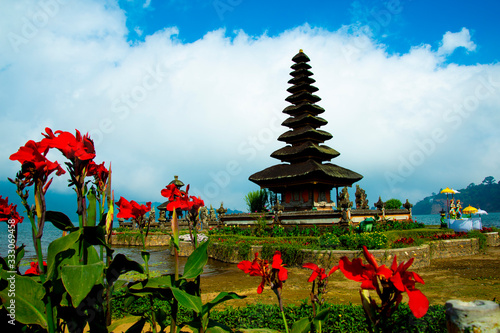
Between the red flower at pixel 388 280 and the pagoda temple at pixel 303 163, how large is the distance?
72.2ft

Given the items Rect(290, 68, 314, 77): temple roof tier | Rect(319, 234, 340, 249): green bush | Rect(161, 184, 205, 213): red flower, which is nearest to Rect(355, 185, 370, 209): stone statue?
Rect(290, 68, 314, 77): temple roof tier

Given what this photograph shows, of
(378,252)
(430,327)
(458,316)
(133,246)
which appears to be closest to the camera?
(458,316)

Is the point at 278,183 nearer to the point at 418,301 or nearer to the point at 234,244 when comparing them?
the point at 234,244

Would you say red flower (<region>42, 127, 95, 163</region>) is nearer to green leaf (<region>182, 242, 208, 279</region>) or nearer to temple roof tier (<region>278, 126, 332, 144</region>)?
green leaf (<region>182, 242, 208, 279</region>)

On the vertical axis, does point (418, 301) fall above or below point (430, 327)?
above

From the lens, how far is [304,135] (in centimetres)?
2708

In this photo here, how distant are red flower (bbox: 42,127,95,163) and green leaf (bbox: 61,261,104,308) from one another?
67cm

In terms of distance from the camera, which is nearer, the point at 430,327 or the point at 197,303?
the point at 197,303

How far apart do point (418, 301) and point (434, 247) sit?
589 inches

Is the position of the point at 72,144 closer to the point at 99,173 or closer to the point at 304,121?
the point at 99,173

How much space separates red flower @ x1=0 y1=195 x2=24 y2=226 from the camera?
2.68 meters

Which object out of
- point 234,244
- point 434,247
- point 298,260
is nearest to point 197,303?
point 298,260

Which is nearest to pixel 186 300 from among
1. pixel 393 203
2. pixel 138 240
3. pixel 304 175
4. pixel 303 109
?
pixel 304 175

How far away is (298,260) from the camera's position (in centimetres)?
1144
